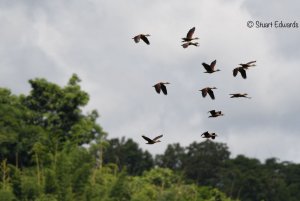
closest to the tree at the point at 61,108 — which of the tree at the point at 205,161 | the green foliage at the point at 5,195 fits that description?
the tree at the point at 205,161

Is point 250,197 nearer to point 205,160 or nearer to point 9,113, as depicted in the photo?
point 205,160

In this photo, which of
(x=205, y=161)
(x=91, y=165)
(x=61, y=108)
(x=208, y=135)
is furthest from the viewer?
(x=205, y=161)

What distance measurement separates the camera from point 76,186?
27.7m

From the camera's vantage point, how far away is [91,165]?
29031 millimetres

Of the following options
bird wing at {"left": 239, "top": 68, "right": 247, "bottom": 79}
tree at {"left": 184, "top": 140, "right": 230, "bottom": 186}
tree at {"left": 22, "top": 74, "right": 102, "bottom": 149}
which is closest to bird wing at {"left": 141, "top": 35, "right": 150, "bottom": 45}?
bird wing at {"left": 239, "top": 68, "right": 247, "bottom": 79}

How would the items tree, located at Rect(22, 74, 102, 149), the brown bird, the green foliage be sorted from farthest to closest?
tree, located at Rect(22, 74, 102, 149) → the green foliage → the brown bird

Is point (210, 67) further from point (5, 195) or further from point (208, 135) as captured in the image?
point (5, 195)

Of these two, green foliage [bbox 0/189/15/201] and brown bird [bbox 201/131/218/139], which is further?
green foliage [bbox 0/189/15/201]

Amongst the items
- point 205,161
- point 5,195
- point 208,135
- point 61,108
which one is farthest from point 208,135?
point 205,161

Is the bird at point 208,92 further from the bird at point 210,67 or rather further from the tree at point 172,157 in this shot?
the tree at point 172,157

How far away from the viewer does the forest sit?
27.5m

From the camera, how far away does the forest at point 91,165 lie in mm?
27469

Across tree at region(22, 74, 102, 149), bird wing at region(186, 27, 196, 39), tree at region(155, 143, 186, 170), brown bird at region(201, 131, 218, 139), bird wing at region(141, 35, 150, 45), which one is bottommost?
brown bird at region(201, 131, 218, 139)

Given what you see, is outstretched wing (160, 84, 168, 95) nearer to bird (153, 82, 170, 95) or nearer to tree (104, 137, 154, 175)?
bird (153, 82, 170, 95)
